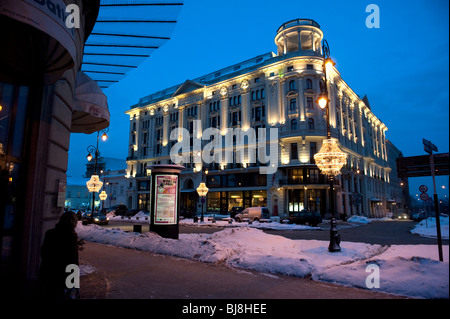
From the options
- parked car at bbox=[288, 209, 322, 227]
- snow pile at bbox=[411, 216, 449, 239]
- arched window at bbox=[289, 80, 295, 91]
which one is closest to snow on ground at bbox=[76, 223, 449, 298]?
snow pile at bbox=[411, 216, 449, 239]

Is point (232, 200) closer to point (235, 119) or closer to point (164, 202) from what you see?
point (235, 119)

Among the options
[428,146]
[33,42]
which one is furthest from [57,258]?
[428,146]

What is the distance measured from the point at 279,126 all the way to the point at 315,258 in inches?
1344

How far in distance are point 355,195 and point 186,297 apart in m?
48.3

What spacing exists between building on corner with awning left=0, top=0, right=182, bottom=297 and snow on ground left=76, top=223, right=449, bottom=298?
5151 millimetres

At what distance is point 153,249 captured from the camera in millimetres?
10867

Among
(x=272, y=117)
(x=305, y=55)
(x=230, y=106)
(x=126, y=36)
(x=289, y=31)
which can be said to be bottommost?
(x=126, y=36)

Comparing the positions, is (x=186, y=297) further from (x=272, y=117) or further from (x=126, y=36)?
(x=272, y=117)

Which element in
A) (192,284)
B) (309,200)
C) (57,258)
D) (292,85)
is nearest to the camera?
(57,258)

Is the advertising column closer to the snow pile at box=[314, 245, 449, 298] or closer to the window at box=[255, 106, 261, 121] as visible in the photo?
the snow pile at box=[314, 245, 449, 298]

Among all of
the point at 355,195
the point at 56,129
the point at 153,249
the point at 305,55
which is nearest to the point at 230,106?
the point at 305,55

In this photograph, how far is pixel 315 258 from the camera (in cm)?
901

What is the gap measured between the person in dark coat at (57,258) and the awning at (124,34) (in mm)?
4894

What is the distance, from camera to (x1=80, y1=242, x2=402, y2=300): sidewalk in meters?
5.40
